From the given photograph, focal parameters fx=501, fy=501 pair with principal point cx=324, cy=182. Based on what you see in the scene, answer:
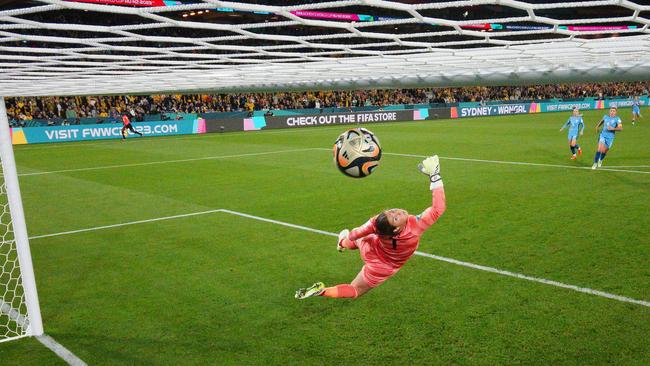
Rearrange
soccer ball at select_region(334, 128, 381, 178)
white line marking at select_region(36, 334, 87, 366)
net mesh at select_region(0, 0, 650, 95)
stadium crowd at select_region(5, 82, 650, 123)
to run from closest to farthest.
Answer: white line marking at select_region(36, 334, 87, 366) → soccer ball at select_region(334, 128, 381, 178) → net mesh at select_region(0, 0, 650, 95) → stadium crowd at select_region(5, 82, 650, 123)

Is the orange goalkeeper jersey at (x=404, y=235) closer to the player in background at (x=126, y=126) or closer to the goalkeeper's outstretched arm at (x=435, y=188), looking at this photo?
the goalkeeper's outstretched arm at (x=435, y=188)

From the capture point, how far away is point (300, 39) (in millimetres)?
7207

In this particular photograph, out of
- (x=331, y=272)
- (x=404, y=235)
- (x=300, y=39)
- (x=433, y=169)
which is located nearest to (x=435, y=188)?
(x=433, y=169)

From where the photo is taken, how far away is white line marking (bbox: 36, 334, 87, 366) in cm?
407

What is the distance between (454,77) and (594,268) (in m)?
8.91

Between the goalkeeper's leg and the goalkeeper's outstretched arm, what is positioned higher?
the goalkeeper's outstretched arm

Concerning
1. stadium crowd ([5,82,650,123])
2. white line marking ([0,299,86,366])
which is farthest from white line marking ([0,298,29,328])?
stadium crowd ([5,82,650,123])

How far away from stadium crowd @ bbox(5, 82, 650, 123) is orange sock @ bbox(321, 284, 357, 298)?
26.7 metres

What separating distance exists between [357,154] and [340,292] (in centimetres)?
131

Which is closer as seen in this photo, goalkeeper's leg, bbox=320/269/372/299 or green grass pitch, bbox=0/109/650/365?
green grass pitch, bbox=0/109/650/365

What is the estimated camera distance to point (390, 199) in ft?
32.9

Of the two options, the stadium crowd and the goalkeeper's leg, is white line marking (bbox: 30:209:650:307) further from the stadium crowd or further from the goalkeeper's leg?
the stadium crowd

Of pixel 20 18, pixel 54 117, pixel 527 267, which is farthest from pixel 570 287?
pixel 54 117

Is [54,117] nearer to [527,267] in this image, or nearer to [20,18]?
[20,18]
